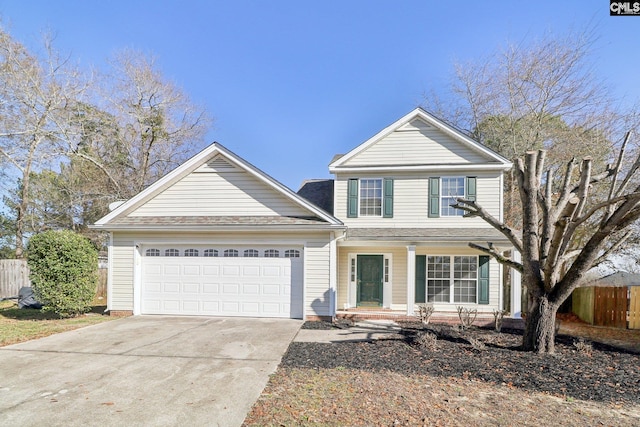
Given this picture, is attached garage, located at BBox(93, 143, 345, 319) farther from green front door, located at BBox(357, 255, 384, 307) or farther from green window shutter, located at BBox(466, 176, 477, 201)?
green window shutter, located at BBox(466, 176, 477, 201)

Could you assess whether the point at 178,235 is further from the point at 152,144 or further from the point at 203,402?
the point at 152,144

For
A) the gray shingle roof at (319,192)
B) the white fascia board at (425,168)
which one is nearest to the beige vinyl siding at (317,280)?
the gray shingle roof at (319,192)

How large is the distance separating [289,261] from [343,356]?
14.2ft

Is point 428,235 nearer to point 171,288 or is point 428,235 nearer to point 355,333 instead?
point 355,333

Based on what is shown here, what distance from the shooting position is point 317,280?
1038cm

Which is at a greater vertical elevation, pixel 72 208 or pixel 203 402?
pixel 72 208

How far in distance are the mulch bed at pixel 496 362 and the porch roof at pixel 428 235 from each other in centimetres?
336

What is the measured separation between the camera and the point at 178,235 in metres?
11.0

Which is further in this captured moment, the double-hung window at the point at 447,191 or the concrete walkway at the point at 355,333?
the double-hung window at the point at 447,191

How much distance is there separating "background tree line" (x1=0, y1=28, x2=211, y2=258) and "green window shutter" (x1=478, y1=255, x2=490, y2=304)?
A: 19842 millimetres

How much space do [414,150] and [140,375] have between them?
10.9 m

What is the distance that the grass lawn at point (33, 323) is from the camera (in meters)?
8.38

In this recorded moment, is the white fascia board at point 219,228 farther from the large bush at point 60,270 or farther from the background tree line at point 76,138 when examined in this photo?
the background tree line at point 76,138

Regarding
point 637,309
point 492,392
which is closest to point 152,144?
point 492,392
